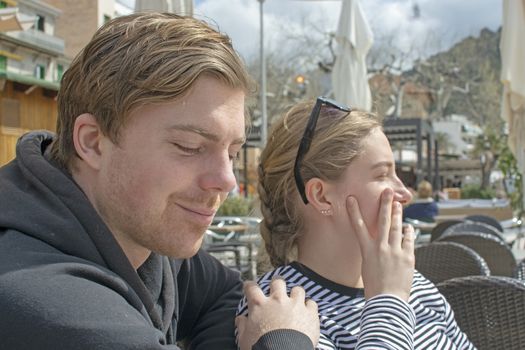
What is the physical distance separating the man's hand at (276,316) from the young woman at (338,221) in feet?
0.71

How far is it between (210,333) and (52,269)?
2.20ft

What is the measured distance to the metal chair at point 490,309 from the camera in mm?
2342

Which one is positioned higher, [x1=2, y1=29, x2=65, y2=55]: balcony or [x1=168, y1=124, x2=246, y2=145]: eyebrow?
[x1=2, y1=29, x2=65, y2=55]: balcony

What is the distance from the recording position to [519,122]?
7.71 metres

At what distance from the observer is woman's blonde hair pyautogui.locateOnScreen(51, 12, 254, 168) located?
1.28m

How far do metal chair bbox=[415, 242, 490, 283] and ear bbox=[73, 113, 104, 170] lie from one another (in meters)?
2.53

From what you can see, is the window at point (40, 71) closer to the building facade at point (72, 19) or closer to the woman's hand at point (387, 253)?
the building facade at point (72, 19)

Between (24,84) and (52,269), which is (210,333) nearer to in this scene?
(52,269)

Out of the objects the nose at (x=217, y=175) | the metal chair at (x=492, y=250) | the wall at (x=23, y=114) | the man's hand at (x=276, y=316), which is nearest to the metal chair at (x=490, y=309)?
the man's hand at (x=276, y=316)

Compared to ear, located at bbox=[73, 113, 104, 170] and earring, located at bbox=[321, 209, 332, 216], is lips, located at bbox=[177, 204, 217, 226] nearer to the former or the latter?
ear, located at bbox=[73, 113, 104, 170]

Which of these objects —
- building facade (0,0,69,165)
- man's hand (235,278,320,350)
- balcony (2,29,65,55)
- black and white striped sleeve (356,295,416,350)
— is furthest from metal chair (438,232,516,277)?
balcony (2,29,65,55)

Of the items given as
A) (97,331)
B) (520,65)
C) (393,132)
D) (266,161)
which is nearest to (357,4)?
(520,65)

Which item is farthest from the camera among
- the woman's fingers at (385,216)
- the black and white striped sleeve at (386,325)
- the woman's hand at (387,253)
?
the woman's fingers at (385,216)

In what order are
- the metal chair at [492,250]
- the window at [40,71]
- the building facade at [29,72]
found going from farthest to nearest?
the window at [40,71] → the building facade at [29,72] → the metal chair at [492,250]
